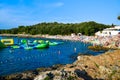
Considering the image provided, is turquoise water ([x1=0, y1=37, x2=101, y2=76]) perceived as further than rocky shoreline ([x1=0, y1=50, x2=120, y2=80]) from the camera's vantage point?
Yes

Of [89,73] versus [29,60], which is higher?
[89,73]

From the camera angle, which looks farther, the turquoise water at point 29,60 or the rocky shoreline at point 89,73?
the turquoise water at point 29,60

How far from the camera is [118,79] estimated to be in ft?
74.0

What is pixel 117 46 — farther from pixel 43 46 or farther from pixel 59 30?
pixel 59 30

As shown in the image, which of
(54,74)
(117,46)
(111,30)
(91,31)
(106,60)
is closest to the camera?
(54,74)

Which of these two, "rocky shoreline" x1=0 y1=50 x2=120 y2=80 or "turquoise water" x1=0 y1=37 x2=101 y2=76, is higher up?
"rocky shoreline" x1=0 y1=50 x2=120 y2=80

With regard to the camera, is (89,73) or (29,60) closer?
(89,73)

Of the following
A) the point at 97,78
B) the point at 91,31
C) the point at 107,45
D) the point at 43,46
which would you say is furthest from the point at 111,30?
the point at 97,78

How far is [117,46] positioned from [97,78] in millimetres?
69543

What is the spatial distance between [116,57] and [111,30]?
378 feet

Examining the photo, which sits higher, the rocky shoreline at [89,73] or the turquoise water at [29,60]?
the rocky shoreline at [89,73]

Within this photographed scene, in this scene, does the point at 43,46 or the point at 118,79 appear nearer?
the point at 118,79

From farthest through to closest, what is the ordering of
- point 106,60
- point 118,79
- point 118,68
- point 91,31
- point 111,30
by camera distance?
1. point 91,31
2. point 111,30
3. point 106,60
4. point 118,68
5. point 118,79

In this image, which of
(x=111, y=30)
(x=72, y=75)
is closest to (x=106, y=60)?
(x=72, y=75)
